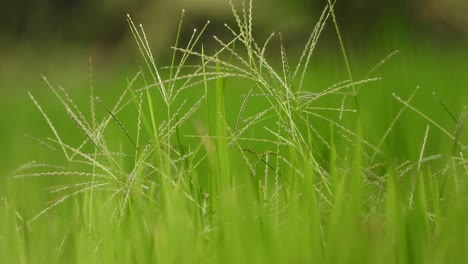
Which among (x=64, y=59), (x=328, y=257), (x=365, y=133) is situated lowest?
(x=328, y=257)

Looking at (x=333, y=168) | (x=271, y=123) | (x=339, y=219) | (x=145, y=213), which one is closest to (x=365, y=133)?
(x=333, y=168)

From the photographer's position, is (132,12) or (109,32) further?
(109,32)

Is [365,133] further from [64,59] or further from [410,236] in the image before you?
[64,59]

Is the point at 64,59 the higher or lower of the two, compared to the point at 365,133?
higher

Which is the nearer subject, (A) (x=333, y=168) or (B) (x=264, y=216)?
(B) (x=264, y=216)

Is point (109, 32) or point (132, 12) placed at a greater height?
point (132, 12)

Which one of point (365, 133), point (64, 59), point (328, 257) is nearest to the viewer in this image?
point (328, 257)

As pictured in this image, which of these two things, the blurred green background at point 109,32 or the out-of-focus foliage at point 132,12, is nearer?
the blurred green background at point 109,32

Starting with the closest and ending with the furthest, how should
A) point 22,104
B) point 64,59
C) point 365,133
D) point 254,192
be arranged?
1. point 254,192
2. point 365,133
3. point 22,104
4. point 64,59

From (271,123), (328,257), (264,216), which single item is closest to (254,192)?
(264,216)

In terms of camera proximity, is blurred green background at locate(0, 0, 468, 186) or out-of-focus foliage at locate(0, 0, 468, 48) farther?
out-of-focus foliage at locate(0, 0, 468, 48)
